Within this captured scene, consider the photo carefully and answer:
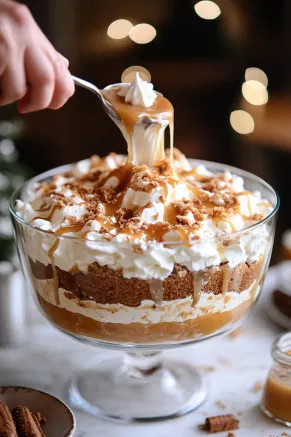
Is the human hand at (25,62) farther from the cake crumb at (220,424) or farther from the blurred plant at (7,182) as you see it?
the blurred plant at (7,182)

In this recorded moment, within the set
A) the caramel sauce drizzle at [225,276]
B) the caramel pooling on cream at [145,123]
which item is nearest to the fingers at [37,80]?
the caramel pooling on cream at [145,123]

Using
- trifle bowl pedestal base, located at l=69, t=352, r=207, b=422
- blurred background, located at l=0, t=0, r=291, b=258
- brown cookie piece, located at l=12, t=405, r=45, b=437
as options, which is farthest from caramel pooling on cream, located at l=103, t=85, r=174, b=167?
blurred background, located at l=0, t=0, r=291, b=258

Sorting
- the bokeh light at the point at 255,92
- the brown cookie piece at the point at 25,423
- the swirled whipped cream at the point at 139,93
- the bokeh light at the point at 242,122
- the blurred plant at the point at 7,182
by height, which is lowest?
the bokeh light at the point at 242,122

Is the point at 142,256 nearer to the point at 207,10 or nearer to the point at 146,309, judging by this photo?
the point at 146,309

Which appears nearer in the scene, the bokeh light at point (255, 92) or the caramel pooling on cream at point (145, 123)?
the caramel pooling on cream at point (145, 123)

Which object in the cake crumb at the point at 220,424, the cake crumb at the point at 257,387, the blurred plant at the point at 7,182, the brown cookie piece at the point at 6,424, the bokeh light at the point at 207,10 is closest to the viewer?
the brown cookie piece at the point at 6,424

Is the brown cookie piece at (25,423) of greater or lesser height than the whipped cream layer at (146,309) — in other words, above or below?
below

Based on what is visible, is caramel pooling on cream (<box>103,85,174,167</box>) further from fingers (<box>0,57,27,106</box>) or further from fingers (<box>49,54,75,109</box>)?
fingers (<box>0,57,27,106</box>)

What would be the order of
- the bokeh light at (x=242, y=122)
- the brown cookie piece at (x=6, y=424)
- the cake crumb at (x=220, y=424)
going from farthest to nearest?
1. the bokeh light at (x=242, y=122)
2. the cake crumb at (x=220, y=424)
3. the brown cookie piece at (x=6, y=424)
